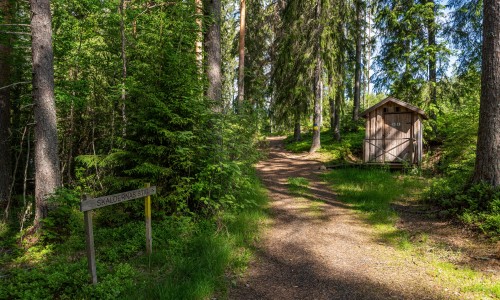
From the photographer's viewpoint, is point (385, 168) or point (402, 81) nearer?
point (385, 168)

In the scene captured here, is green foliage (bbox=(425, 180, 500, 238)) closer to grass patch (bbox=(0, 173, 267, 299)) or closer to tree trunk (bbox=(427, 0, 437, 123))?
grass patch (bbox=(0, 173, 267, 299))

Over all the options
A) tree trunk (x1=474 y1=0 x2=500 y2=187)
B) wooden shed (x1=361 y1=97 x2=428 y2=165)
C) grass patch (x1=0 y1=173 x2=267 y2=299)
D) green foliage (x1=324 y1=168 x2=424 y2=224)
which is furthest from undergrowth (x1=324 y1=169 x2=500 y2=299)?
grass patch (x1=0 y1=173 x2=267 y2=299)

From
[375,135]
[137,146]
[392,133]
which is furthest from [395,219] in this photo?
[392,133]

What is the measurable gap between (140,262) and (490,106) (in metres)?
7.44

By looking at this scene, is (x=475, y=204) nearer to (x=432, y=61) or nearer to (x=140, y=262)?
(x=140, y=262)

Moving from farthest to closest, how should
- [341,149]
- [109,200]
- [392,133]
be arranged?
[341,149] < [392,133] < [109,200]

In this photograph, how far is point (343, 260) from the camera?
4.71 meters

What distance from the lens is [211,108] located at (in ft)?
21.1

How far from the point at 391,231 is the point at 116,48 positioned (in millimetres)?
8411

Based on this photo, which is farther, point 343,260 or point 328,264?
point 343,260

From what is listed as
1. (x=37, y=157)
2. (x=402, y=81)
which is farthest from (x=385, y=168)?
(x=37, y=157)

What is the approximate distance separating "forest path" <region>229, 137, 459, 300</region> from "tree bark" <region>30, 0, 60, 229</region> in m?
4.40

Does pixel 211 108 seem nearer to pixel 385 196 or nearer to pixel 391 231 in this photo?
pixel 391 231

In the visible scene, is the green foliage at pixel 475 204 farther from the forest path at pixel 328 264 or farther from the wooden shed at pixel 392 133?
the wooden shed at pixel 392 133
